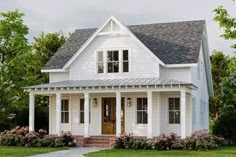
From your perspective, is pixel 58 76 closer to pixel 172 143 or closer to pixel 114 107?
pixel 114 107

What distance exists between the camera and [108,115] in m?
29.4

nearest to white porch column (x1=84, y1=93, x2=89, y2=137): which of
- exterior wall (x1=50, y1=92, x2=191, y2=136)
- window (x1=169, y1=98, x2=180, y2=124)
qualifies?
exterior wall (x1=50, y1=92, x2=191, y2=136)

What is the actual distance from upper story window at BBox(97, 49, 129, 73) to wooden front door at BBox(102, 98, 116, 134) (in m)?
1.90

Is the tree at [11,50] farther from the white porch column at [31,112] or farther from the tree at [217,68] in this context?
the tree at [217,68]

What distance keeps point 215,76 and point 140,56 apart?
1977 cm

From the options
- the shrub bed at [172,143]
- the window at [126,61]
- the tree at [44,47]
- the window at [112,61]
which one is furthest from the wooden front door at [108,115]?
the tree at [44,47]

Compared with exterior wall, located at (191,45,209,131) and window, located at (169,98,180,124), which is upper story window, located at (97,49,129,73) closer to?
window, located at (169,98,180,124)

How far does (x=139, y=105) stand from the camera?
94.3 feet

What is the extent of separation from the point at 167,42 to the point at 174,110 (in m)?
4.64

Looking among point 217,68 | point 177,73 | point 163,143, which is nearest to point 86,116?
point 163,143

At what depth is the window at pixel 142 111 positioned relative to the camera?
2856 cm

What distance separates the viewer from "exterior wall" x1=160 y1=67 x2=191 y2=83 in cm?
2789

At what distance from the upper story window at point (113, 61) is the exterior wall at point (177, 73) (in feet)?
7.64

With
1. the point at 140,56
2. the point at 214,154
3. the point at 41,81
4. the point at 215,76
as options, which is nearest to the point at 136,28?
the point at 140,56
